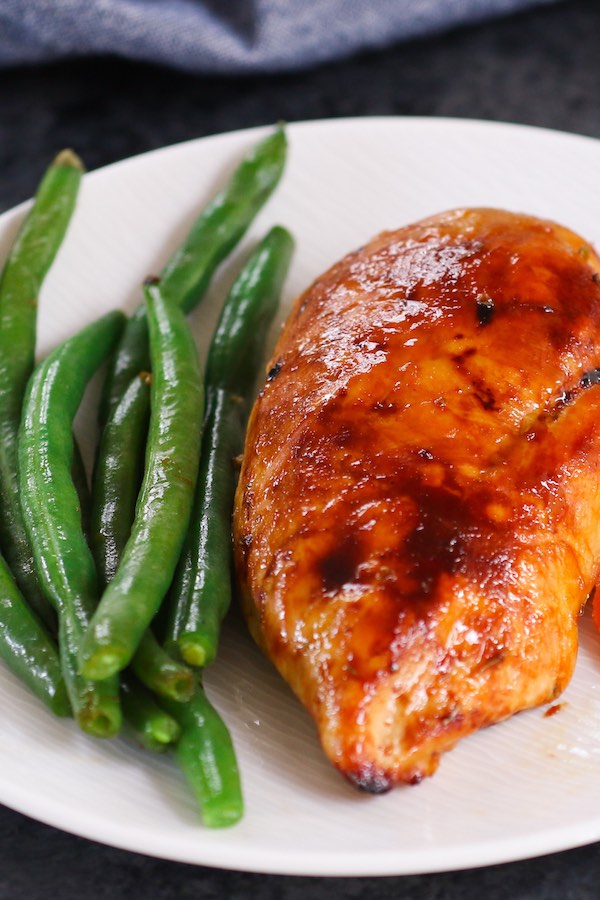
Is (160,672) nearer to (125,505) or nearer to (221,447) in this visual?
(125,505)

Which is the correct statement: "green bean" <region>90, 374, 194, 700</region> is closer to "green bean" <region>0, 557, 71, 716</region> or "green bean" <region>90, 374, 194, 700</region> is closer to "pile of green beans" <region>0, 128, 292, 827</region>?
"pile of green beans" <region>0, 128, 292, 827</region>

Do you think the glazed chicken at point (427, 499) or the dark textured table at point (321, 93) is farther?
the dark textured table at point (321, 93)

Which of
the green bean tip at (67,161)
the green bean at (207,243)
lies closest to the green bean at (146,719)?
the green bean at (207,243)

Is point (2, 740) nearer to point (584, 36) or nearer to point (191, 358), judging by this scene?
point (191, 358)

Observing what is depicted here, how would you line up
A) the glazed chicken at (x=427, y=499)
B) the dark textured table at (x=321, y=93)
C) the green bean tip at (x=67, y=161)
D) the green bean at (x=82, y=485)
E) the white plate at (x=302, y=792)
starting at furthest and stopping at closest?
1. the dark textured table at (x=321, y=93)
2. the green bean tip at (x=67, y=161)
3. the green bean at (x=82, y=485)
4. the glazed chicken at (x=427, y=499)
5. the white plate at (x=302, y=792)

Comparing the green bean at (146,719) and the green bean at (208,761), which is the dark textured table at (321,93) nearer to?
the green bean at (146,719)

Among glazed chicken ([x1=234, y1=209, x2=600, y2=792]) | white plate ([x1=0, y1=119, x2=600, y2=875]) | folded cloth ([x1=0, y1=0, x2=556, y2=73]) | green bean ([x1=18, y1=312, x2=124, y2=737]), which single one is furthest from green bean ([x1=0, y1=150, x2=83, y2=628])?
folded cloth ([x1=0, y1=0, x2=556, y2=73])
